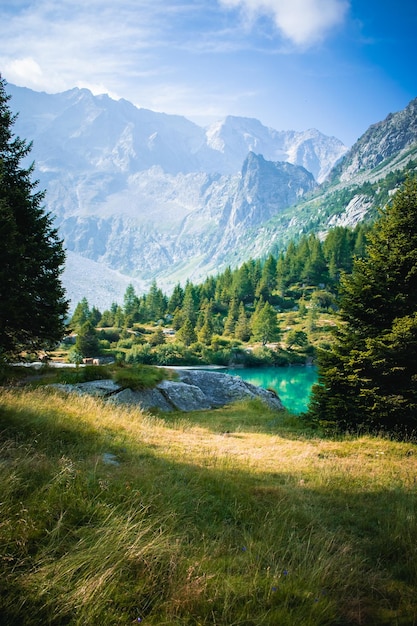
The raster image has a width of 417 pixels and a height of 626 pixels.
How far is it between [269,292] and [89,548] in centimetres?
13607

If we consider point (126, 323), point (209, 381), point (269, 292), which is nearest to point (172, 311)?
point (126, 323)

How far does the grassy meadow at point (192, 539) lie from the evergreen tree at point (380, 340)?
214 inches

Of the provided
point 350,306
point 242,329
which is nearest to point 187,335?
point 242,329

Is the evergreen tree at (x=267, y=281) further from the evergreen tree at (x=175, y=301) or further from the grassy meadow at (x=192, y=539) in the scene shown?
the grassy meadow at (x=192, y=539)

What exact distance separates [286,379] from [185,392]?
199 feet

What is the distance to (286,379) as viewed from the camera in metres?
76.3

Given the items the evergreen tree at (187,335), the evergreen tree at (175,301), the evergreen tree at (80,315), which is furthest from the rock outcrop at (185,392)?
the evergreen tree at (175,301)

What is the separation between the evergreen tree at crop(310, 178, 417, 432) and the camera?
12055 mm


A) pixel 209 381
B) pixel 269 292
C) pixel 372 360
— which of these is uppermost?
pixel 269 292

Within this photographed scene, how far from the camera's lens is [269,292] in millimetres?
136625

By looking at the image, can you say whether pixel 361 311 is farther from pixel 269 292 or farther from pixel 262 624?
pixel 269 292

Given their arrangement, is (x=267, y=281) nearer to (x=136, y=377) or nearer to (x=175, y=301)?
(x=175, y=301)

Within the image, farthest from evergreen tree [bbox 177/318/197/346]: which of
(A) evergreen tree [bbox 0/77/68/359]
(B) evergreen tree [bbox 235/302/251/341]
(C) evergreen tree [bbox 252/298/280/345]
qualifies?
(A) evergreen tree [bbox 0/77/68/359]

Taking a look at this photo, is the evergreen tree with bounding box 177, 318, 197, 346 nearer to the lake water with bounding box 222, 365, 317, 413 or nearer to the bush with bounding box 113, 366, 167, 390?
the lake water with bounding box 222, 365, 317, 413
